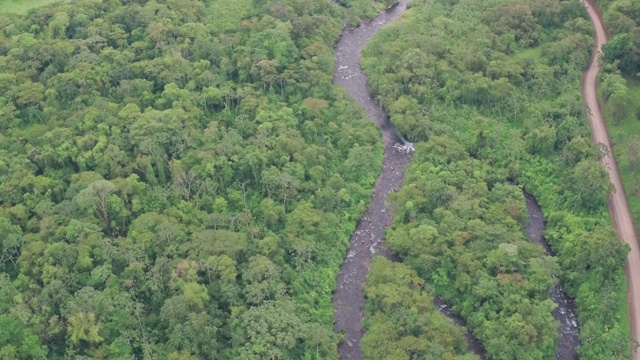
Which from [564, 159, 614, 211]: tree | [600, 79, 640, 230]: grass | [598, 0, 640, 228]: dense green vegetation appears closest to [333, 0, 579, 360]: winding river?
[564, 159, 614, 211]: tree

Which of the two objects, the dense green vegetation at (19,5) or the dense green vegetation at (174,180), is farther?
the dense green vegetation at (19,5)

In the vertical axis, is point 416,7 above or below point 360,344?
above

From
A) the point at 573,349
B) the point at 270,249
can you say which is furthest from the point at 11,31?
the point at 573,349

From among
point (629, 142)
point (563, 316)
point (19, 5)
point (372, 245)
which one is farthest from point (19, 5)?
point (563, 316)

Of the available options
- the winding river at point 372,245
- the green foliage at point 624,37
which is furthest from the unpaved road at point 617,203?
the winding river at point 372,245

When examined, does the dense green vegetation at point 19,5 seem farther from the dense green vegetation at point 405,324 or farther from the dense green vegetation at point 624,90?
the dense green vegetation at point 624,90

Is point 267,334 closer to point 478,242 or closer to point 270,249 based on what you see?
point 270,249
